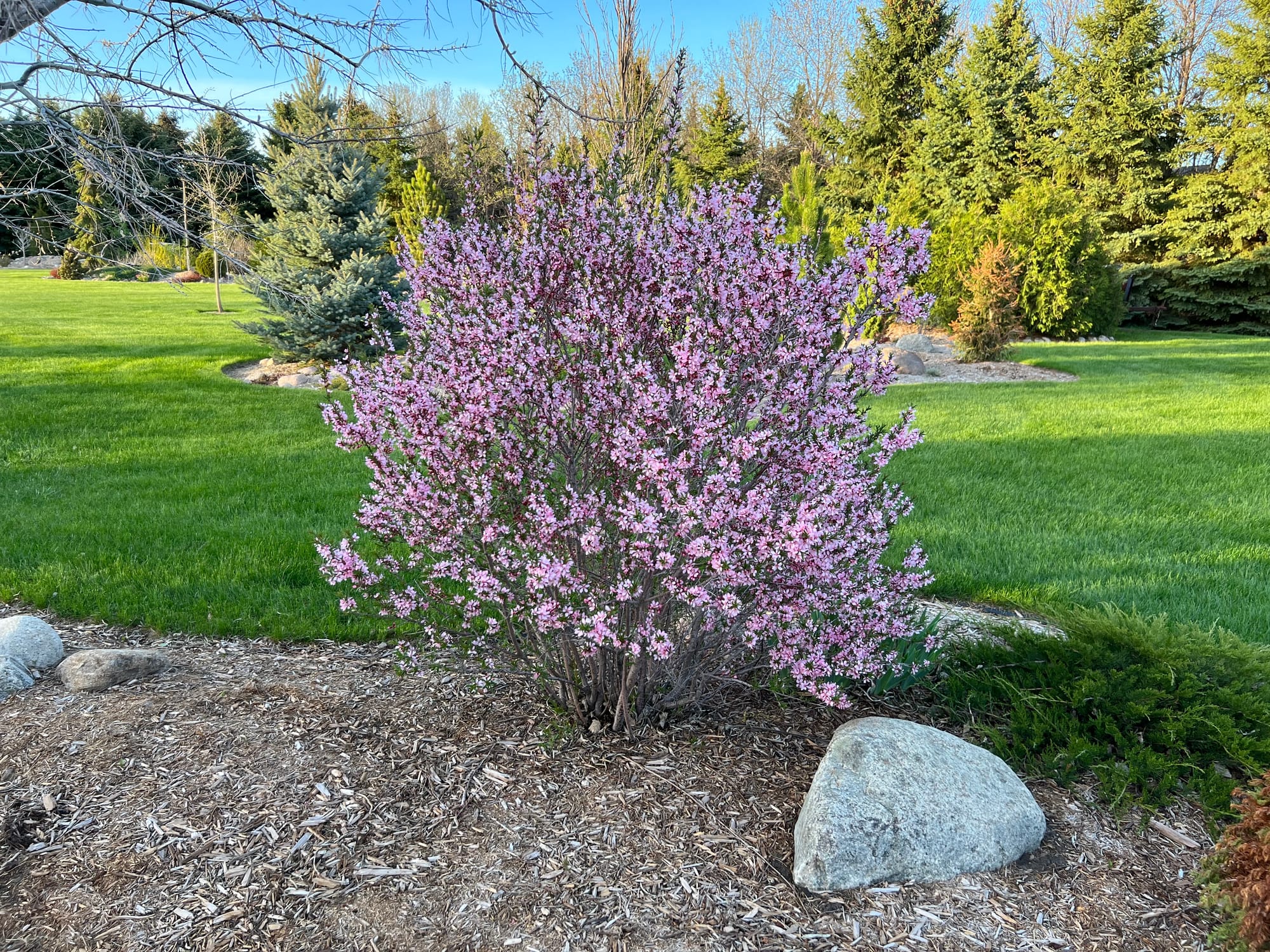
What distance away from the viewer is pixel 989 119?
2269 centimetres

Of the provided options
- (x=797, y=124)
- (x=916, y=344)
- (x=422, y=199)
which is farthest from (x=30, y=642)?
(x=797, y=124)

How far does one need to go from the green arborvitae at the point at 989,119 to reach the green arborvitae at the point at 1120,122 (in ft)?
2.62

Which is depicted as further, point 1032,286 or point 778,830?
point 1032,286

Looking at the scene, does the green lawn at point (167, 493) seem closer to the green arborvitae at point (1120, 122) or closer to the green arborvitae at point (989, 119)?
the green arborvitae at point (989, 119)

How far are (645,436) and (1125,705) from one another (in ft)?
6.98

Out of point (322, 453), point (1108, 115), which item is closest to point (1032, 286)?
point (1108, 115)

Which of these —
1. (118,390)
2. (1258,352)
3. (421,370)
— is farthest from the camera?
(1258,352)

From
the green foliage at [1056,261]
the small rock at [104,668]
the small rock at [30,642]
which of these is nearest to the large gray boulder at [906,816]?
the small rock at [104,668]

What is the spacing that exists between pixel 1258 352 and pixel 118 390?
63.9 feet

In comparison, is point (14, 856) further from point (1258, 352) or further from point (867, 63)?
point (867, 63)

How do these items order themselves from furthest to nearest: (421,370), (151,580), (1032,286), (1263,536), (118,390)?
(1032,286) → (118,390) → (1263,536) → (151,580) → (421,370)

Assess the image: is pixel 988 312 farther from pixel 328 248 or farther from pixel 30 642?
pixel 30 642

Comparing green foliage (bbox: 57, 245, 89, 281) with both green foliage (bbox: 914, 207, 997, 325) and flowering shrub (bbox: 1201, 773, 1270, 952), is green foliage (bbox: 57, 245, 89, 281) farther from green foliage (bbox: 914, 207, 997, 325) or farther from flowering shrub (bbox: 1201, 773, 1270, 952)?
flowering shrub (bbox: 1201, 773, 1270, 952)

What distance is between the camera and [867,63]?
994 inches
